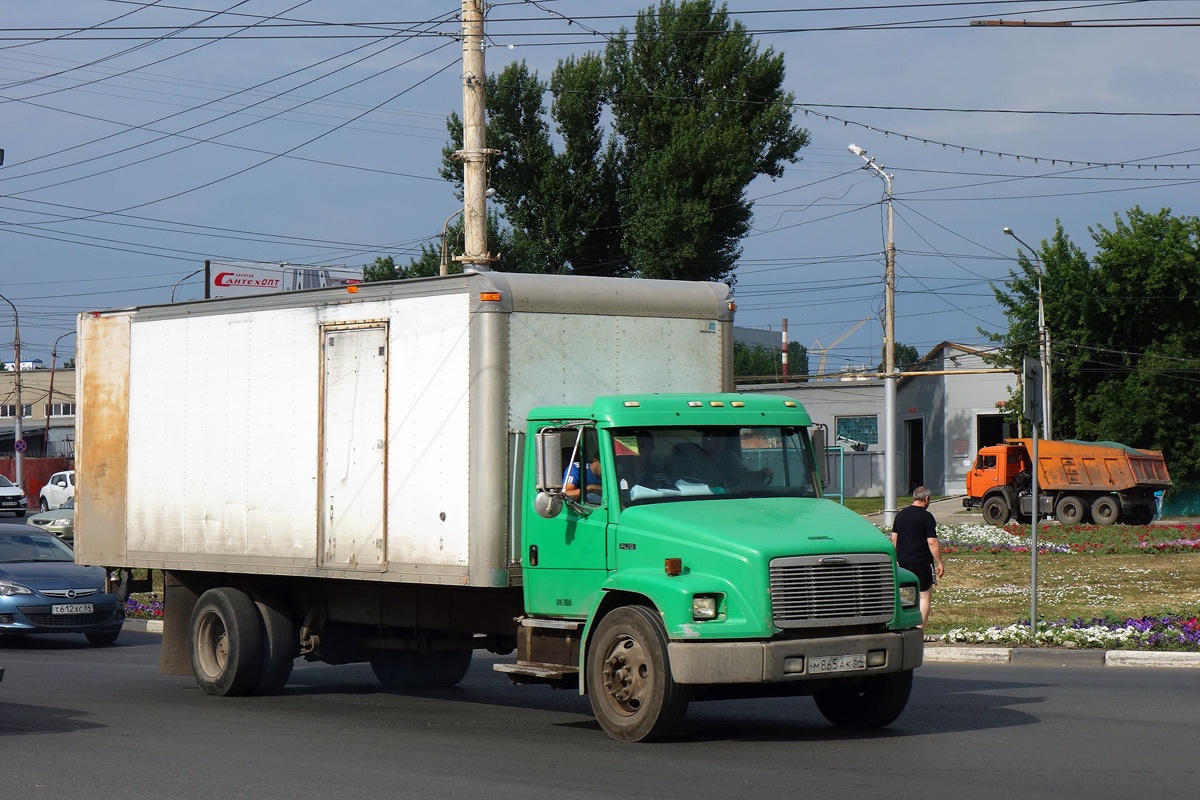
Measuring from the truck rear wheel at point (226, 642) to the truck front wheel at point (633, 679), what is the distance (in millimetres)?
4159

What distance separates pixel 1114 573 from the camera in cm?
2420

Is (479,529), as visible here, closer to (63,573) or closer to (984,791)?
(984,791)

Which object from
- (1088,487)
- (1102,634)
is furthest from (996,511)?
(1102,634)

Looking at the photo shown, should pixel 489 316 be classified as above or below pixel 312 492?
above

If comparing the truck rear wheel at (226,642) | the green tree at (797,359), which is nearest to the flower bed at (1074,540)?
the truck rear wheel at (226,642)

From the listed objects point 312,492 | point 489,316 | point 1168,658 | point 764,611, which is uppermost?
point 489,316

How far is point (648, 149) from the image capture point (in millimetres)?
45312

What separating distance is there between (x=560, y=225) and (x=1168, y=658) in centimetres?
3291

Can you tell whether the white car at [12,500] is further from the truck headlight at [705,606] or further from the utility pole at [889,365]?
the truck headlight at [705,606]

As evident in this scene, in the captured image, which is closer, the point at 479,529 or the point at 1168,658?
the point at 479,529

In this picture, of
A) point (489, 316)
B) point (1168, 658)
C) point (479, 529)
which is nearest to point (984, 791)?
point (479, 529)

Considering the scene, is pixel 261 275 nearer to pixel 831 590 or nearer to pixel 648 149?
pixel 648 149

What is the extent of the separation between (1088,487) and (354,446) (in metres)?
34.8

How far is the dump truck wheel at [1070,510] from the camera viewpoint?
138 feet
